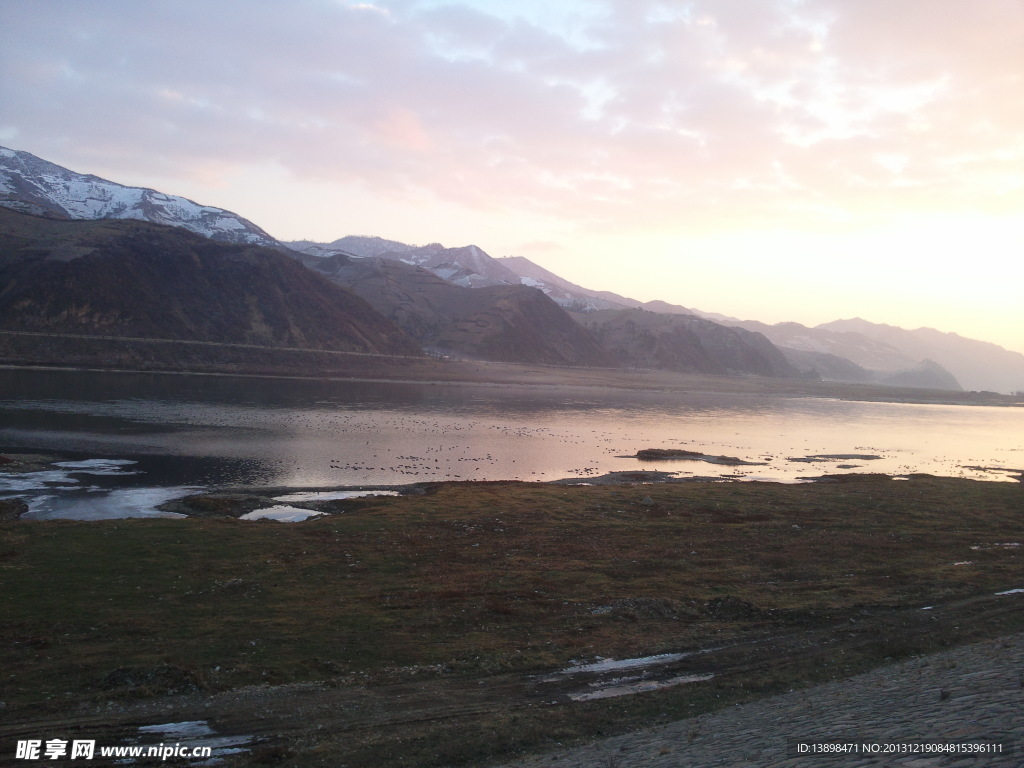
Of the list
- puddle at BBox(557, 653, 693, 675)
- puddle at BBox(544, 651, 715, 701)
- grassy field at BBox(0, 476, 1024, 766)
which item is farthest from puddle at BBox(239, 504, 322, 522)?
puddle at BBox(544, 651, 715, 701)

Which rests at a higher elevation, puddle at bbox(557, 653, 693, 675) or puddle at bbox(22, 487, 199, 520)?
puddle at bbox(557, 653, 693, 675)

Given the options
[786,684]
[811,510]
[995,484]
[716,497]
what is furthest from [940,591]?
[995,484]

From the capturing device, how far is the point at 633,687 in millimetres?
15703

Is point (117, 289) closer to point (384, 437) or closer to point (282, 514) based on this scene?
point (384, 437)

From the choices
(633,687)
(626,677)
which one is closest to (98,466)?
(626,677)

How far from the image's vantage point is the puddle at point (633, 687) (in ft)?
49.6

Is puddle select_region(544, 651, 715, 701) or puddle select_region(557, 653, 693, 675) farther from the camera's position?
puddle select_region(557, 653, 693, 675)

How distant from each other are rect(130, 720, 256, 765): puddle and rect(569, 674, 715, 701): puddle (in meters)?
7.00

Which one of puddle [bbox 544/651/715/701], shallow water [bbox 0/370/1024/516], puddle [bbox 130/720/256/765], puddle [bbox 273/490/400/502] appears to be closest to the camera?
puddle [bbox 130/720/256/765]

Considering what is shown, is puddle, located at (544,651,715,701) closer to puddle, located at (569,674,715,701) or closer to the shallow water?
puddle, located at (569,674,715,701)

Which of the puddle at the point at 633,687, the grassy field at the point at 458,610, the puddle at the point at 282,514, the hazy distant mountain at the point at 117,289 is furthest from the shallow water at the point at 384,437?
the hazy distant mountain at the point at 117,289

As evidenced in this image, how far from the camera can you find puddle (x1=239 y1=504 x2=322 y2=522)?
36.7m

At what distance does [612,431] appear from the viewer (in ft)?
306

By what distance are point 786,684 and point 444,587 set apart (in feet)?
36.3
